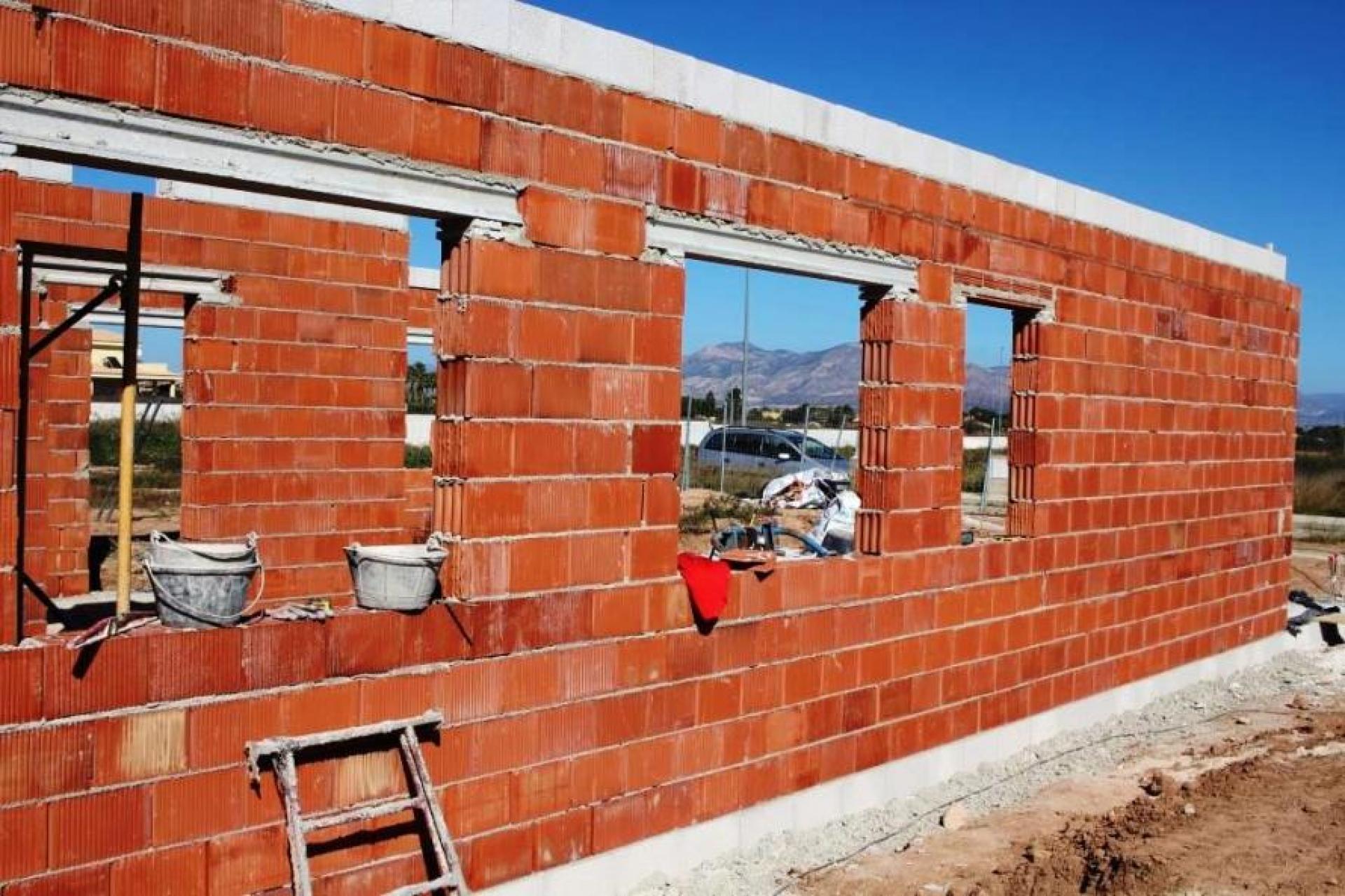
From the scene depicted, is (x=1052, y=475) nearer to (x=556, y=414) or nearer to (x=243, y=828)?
(x=556, y=414)

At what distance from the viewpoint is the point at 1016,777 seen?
7.48 m

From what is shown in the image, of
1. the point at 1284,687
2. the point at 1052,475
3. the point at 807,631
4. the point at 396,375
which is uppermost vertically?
the point at 396,375

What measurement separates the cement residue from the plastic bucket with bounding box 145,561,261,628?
2.44m

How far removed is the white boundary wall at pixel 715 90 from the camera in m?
4.80

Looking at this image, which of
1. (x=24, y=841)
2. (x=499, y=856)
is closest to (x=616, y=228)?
(x=499, y=856)

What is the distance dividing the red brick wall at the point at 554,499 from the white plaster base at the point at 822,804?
0.35ft

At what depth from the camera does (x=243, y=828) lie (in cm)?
423

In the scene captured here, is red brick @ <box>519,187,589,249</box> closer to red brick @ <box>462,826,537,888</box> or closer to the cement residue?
red brick @ <box>462,826,537,888</box>

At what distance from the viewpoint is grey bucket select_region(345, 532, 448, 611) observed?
468 centimetres

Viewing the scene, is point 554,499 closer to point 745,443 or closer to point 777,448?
point 777,448

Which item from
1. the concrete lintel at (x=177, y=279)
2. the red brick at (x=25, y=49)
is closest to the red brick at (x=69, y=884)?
the red brick at (x=25, y=49)

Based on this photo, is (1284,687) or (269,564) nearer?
(269,564)

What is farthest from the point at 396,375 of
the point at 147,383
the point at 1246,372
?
the point at 147,383

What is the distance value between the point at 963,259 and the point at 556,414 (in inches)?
132
